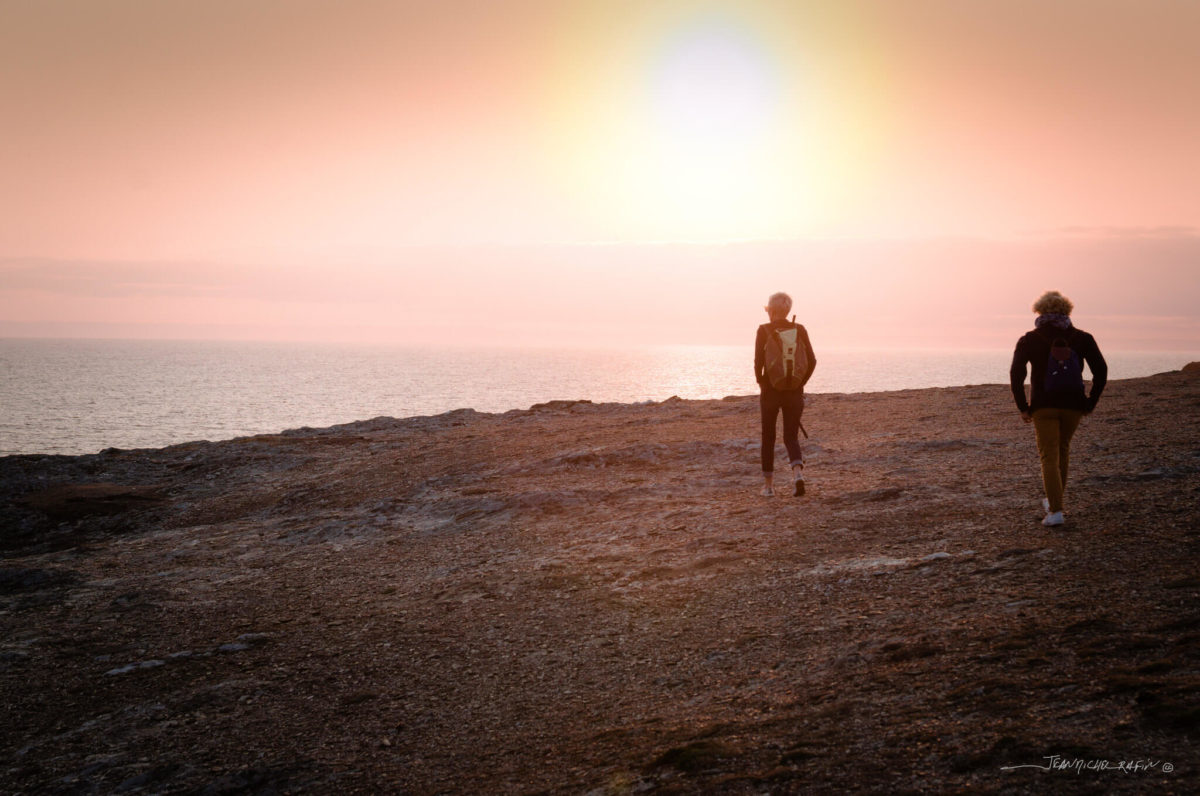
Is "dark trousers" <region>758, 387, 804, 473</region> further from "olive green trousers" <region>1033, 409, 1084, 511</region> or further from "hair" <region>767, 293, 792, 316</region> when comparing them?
"olive green trousers" <region>1033, 409, 1084, 511</region>

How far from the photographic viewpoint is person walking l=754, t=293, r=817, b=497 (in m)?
11.0

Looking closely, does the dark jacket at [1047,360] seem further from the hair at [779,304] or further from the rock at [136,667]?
the rock at [136,667]

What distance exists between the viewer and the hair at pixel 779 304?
11.2 meters

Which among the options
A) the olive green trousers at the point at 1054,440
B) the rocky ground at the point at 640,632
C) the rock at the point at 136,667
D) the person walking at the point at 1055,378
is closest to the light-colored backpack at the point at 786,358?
the rocky ground at the point at 640,632

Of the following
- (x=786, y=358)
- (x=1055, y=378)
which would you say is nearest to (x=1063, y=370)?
(x=1055, y=378)

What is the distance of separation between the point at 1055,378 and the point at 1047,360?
7.8 inches

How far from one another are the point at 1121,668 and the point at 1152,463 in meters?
7.80

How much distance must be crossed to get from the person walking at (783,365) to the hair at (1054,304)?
300 centimetres

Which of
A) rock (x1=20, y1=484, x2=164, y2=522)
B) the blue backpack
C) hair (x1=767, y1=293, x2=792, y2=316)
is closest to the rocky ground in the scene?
rock (x1=20, y1=484, x2=164, y2=522)

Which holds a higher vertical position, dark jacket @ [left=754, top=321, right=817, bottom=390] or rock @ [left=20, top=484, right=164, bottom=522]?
dark jacket @ [left=754, top=321, right=817, bottom=390]

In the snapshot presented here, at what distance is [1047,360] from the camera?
825 cm

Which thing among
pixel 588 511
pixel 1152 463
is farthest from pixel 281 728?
pixel 1152 463

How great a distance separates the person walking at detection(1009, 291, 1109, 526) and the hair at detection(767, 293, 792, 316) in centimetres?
337

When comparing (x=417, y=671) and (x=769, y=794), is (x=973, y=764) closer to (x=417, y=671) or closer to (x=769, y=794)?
(x=769, y=794)
